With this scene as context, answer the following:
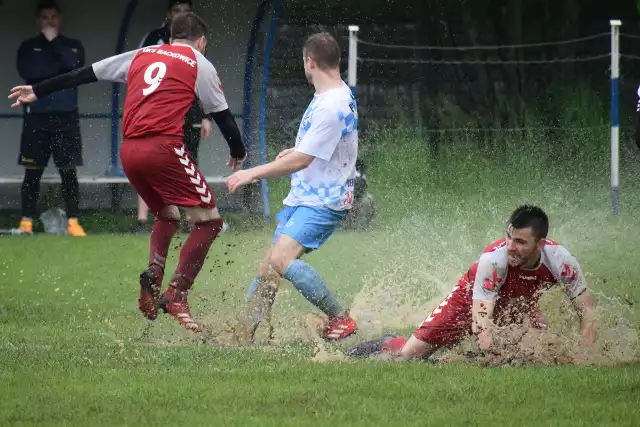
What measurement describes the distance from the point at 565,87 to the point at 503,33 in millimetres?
1127

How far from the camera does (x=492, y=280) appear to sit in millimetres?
6973

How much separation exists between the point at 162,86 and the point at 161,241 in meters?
0.94

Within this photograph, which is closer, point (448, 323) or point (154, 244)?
point (448, 323)

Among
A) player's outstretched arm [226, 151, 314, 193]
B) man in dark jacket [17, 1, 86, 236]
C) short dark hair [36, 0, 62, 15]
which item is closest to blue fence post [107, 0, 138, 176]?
man in dark jacket [17, 1, 86, 236]

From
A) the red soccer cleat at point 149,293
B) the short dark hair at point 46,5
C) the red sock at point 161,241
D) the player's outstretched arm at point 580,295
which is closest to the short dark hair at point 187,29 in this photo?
the red sock at point 161,241

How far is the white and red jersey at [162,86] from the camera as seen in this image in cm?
808

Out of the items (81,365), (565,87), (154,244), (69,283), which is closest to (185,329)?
(154,244)

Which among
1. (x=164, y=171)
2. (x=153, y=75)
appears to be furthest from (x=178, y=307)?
(x=153, y=75)

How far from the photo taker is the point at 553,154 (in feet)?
54.1

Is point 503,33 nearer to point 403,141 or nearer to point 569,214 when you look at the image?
point 403,141

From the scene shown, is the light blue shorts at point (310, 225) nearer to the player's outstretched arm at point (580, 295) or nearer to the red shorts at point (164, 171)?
the red shorts at point (164, 171)

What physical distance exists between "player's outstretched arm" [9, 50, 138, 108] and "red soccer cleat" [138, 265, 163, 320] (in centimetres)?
128

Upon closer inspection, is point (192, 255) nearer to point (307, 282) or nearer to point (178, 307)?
point (178, 307)

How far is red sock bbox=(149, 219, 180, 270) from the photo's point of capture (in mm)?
8188
